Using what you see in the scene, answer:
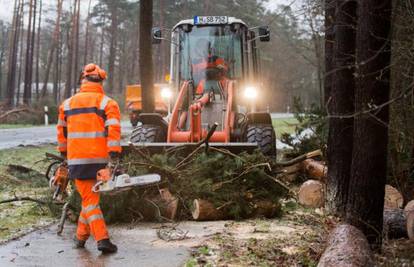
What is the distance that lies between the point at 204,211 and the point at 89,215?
78.6 inches

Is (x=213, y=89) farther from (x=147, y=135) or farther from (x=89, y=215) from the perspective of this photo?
(x=89, y=215)

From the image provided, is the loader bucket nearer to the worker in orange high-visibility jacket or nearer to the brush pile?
the brush pile

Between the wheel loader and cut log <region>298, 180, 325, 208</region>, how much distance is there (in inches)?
37.6

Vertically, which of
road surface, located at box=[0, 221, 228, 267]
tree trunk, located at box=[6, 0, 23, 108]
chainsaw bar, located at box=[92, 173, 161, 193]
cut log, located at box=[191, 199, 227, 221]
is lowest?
road surface, located at box=[0, 221, 228, 267]

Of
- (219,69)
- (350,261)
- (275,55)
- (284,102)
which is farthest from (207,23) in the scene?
(284,102)

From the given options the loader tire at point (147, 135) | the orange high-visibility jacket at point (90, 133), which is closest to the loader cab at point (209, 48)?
the loader tire at point (147, 135)

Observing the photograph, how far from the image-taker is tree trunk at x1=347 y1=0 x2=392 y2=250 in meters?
6.39

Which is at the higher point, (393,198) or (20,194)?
(393,198)

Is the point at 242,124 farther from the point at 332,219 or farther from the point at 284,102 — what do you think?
the point at 284,102

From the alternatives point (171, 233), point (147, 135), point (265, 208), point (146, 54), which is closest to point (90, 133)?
point (171, 233)

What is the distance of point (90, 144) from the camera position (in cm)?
669

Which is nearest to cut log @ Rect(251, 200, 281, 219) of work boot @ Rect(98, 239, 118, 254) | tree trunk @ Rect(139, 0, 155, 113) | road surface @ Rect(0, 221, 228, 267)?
road surface @ Rect(0, 221, 228, 267)

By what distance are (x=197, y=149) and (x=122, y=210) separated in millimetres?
1535

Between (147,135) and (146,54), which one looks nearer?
(147,135)
